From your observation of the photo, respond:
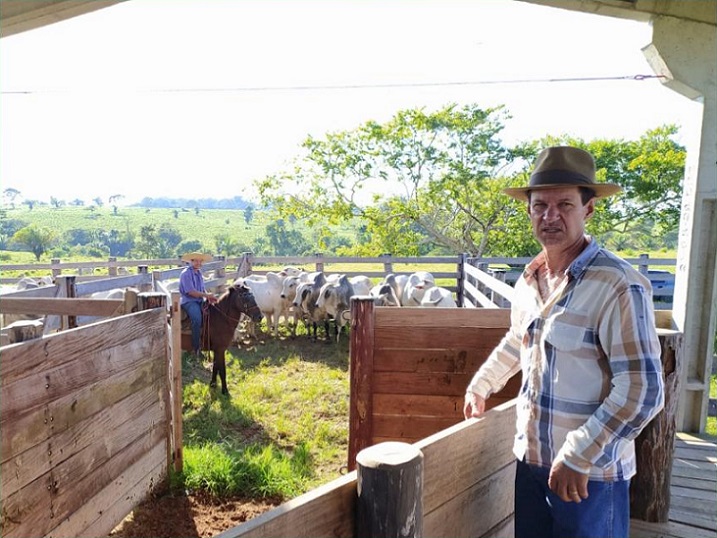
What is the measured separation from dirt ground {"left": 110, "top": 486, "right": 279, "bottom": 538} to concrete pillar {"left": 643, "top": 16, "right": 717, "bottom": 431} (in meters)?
3.97

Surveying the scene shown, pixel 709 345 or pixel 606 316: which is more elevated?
pixel 606 316

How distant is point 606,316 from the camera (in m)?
1.54

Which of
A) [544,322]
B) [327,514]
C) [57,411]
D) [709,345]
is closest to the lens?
[327,514]

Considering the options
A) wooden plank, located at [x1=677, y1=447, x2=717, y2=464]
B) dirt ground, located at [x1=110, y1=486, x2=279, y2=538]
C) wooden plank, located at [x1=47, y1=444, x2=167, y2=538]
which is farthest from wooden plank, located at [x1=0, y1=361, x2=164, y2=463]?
wooden plank, located at [x1=677, y1=447, x2=717, y2=464]

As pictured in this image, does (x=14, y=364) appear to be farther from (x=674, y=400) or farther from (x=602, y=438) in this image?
(x=674, y=400)

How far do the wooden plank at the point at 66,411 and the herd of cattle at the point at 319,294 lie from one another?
6.42 meters

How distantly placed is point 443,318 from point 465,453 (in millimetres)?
1517

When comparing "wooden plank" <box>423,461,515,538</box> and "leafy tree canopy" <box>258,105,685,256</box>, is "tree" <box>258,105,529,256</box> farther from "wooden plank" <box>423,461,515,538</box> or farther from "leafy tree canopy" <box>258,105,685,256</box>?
"wooden plank" <box>423,461,515,538</box>

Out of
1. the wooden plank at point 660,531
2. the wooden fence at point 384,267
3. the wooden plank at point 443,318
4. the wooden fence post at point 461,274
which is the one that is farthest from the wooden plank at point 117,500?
the wooden fence post at point 461,274

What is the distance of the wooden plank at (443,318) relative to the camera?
10.5 feet

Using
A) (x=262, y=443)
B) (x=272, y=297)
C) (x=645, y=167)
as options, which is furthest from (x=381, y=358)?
(x=645, y=167)

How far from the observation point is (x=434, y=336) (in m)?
3.24

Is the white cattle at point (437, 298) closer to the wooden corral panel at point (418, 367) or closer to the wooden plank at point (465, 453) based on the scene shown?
the wooden corral panel at point (418, 367)

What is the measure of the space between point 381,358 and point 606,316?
1860 mm
